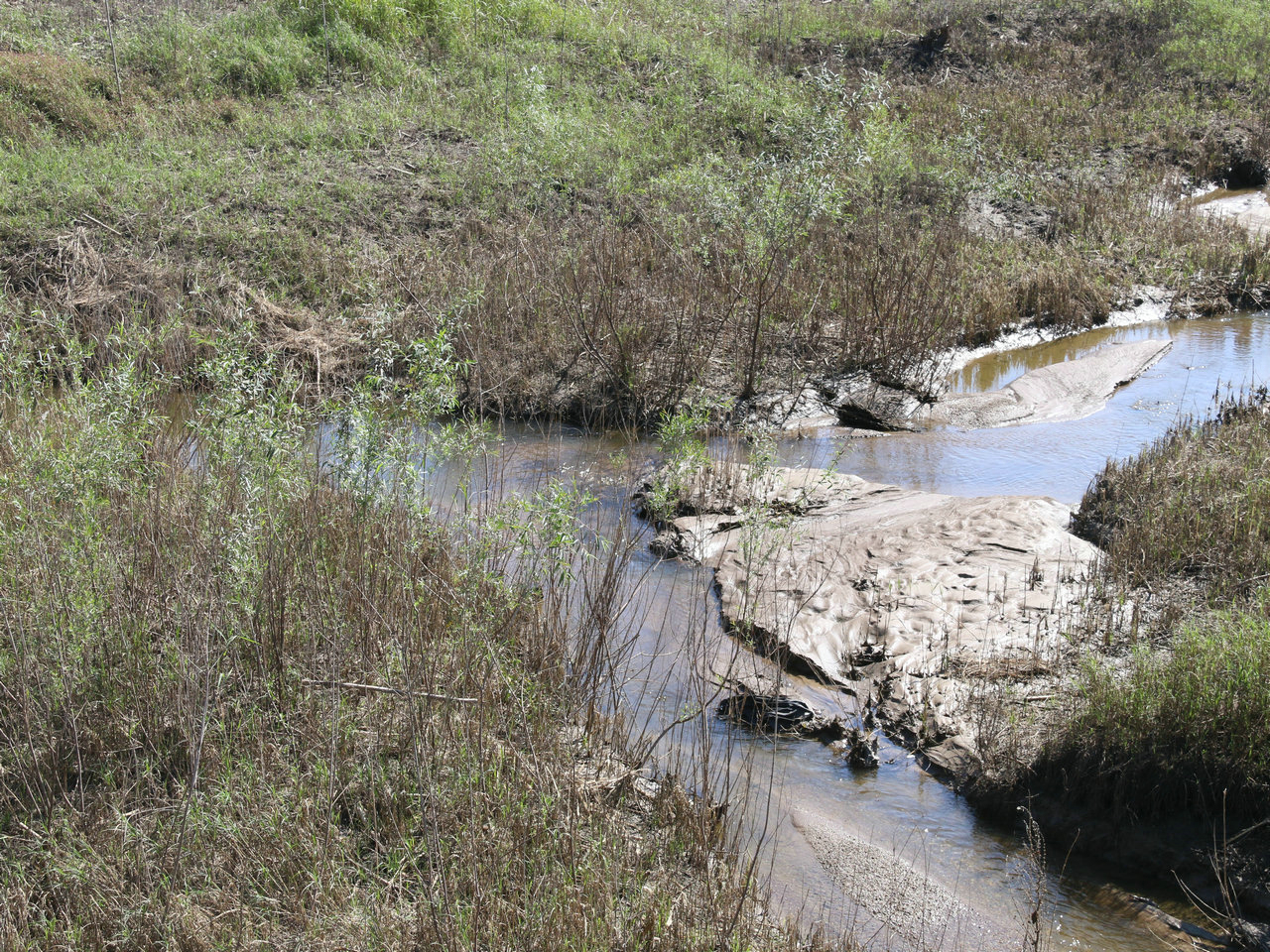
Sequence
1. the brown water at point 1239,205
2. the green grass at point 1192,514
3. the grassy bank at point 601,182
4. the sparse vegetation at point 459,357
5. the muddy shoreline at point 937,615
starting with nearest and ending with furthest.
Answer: the sparse vegetation at point 459,357, the muddy shoreline at point 937,615, the green grass at point 1192,514, the grassy bank at point 601,182, the brown water at point 1239,205

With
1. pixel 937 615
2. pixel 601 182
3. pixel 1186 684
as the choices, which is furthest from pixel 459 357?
pixel 1186 684

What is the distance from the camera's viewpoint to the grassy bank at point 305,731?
3.17 meters

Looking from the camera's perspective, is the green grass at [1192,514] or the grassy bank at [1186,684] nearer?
the grassy bank at [1186,684]

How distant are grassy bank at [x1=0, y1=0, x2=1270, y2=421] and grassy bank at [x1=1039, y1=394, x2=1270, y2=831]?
11.9ft

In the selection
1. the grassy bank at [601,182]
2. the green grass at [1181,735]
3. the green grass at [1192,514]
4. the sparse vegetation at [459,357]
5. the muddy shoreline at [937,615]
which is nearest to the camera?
the sparse vegetation at [459,357]

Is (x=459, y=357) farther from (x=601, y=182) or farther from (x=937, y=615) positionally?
(x=937, y=615)

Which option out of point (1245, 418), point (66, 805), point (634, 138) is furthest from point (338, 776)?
point (634, 138)

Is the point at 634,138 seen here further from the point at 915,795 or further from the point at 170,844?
the point at 170,844

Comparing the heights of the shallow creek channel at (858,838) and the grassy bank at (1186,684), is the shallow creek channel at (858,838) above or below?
below

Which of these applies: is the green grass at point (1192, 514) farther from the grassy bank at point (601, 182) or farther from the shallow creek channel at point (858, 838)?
the grassy bank at point (601, 182)

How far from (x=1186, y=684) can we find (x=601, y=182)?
11424 millimetres

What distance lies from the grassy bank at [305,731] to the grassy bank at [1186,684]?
6.20 ft

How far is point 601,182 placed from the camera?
1422 centimetres

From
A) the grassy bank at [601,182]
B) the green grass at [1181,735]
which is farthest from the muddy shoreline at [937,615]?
the grassy bank at [601,182]
